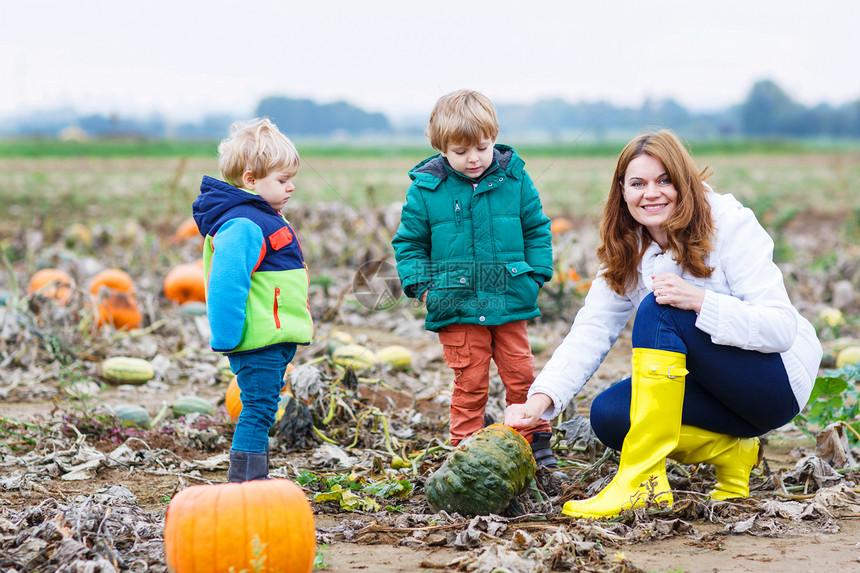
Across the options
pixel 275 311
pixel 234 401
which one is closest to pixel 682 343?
pixel 275 311

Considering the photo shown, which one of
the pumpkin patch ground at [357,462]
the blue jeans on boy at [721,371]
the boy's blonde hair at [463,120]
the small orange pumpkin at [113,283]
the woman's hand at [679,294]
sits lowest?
the pumpkin patch ground at [357,462]

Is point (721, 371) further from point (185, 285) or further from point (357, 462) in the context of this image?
point (185, 285)

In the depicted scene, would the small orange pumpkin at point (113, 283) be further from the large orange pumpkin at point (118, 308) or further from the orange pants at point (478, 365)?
the orange pants at point (478, 365)

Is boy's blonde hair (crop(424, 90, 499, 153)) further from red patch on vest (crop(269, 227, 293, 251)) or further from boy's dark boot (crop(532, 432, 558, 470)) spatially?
boy's dark boot (crop(532, 432, 558, 470))

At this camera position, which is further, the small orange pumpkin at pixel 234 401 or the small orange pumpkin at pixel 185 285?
the small orange pumpkin at pixel 185 285

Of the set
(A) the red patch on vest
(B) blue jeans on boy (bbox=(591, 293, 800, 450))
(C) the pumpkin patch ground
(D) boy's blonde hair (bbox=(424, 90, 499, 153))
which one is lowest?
(C) the pumpkin patch ground

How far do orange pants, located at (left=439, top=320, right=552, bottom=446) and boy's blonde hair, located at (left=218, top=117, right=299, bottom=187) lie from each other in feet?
3.89

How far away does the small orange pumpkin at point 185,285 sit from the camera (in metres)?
7.47

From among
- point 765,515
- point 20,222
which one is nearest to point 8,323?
point 765,515

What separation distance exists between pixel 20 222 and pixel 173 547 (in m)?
11.3

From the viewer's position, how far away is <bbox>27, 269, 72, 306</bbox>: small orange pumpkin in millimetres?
6027

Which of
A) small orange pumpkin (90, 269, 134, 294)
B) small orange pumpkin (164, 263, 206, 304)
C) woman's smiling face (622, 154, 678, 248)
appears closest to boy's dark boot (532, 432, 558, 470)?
woman's smiling face (622, 154, 678, 248)

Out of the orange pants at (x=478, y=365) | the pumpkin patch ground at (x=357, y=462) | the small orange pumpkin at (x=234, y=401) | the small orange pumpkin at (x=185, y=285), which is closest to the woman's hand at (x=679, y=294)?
the pumpkin patch ground at (x=357, y=462)

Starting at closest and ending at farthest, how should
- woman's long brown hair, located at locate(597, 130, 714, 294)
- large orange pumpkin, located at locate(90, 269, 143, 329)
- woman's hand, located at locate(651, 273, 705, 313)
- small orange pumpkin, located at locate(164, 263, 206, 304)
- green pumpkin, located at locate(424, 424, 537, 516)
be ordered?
1. green pumpkin, located at locate(424, 424, 537, 516)
2. woman's hand, located at locate(651, 273, 705, 313)
3. woman's long brown hair, located at locate(597, 130, 714, 294)
4. large orange pumpkin, located at locate(90, 269, 143, 329)
5. small orange pumpkin, located at locate(164, 263, 206, 304)
